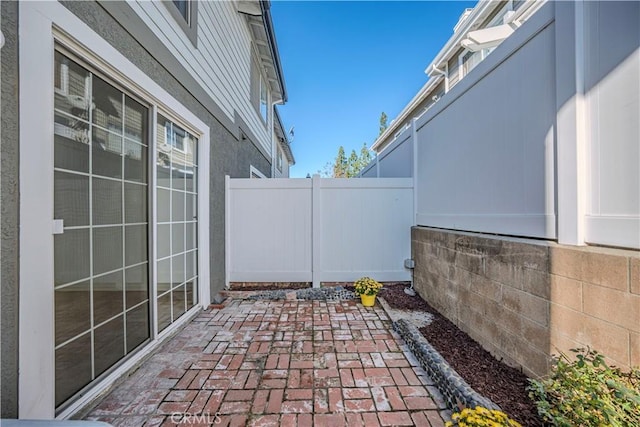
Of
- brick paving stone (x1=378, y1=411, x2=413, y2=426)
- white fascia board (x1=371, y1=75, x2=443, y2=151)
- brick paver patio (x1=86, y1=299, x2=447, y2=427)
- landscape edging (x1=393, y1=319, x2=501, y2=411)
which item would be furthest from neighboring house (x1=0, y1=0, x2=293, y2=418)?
white fascia board (x1=371, y1=75, x2=443, y2=151)

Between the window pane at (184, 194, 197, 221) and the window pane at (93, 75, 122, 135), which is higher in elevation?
the window pane at (93, 75, 122, 135)

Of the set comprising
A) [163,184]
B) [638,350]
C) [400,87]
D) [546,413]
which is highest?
[400,87]

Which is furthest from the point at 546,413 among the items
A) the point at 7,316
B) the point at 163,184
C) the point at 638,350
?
the point at 163,184

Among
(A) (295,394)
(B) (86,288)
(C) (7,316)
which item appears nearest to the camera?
(C) (7,316)

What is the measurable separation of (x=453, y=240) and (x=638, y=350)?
6.13ft

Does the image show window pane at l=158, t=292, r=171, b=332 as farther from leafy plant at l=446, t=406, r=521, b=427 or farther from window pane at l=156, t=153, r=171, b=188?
leafy plant at l=446, t=406, r=521, b=427

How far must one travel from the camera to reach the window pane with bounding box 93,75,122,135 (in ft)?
6.73

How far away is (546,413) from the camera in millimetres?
1489

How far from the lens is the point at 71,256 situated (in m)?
1.81

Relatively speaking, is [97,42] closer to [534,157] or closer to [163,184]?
[163,184]

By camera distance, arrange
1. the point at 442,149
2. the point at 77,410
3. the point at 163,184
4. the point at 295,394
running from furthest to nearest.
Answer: the point at 442,149 < the point at 163,184 < the point at 295,394 < the point at 77,410

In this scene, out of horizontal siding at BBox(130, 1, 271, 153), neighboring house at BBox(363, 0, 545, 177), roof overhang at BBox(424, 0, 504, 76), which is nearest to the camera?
horizontal siding at BBox(130, 1, 271, 153)

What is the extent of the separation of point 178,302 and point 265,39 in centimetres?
654

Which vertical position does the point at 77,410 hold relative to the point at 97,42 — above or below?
below
